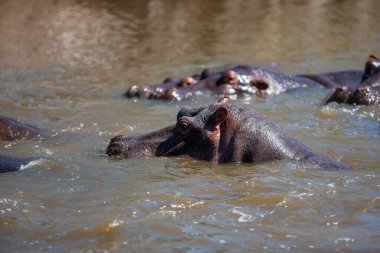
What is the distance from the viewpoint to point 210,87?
464 inches

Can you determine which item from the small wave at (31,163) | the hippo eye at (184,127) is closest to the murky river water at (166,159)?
the small wave at (31,163)

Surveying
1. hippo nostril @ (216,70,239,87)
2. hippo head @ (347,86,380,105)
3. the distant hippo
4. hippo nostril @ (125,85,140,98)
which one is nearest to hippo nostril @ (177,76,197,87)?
hippo nostril @ (216,70,239,87)

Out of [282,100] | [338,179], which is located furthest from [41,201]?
[282,100]

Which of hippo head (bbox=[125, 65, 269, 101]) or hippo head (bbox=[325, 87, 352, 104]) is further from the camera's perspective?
hippo head (bbox=[125, 65, 269, 101])

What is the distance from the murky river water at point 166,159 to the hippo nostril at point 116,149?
115 millimetres

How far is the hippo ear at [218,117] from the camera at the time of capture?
6582 mm

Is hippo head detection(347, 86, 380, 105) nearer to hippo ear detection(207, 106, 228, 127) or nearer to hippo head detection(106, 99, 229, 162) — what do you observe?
hippo head detection(106, 99, 229, 162)

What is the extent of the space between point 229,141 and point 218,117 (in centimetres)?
23

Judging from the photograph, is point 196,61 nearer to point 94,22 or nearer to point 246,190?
point 94,22

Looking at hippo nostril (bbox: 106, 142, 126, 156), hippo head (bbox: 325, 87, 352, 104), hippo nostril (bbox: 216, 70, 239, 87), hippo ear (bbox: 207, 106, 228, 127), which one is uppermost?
hippo ear (bbox: 207, 106, 228, 127)

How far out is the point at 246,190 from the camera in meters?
6.06

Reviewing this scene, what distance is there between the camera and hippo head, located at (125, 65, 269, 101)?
11.5m

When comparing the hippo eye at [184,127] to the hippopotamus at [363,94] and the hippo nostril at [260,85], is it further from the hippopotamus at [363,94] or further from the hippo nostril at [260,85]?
the hippo nostril at [260,85]

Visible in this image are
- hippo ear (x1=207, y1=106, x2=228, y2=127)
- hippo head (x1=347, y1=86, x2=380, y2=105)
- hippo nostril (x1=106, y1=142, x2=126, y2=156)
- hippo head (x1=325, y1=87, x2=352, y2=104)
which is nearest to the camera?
hippo ear (x1=207, y1=106, x2=228, y2=127)
